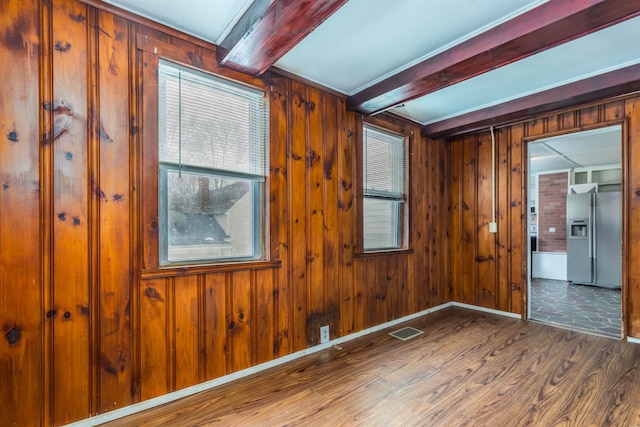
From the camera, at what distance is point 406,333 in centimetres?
332

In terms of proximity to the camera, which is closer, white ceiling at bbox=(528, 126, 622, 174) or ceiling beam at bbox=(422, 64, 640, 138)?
ceiling beam at bbox=(422, 64, 640, 138)

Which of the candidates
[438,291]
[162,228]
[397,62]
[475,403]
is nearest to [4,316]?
[162,228]

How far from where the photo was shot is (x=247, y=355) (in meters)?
2.40

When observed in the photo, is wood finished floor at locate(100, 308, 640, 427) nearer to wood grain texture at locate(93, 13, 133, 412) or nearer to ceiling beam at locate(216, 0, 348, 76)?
wood grain texture at locate(93, 13, 133, 412)

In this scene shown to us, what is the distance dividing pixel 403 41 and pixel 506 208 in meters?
2.80

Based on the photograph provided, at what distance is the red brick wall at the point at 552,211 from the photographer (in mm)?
6664

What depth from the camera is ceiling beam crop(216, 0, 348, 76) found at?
1656 millimetres

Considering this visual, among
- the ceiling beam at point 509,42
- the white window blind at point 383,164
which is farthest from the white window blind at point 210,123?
the white window blind at point 383,164

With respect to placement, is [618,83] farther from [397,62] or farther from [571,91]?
[397,62]

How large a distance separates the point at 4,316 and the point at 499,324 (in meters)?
4.39

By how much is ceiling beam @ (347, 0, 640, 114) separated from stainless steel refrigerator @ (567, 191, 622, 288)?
5225 millimetres

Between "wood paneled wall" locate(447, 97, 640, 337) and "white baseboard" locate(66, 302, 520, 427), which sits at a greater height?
"wood paneled wall" locate(447, 97, 640, 337)

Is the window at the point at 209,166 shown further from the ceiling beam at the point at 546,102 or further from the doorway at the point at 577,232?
the doorway at the point at 577,232

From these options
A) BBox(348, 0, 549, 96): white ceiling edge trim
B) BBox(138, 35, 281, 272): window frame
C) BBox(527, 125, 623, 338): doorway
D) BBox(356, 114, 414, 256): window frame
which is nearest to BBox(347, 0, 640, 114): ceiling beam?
BBox(348, 0, 549, 96): white ceiling edge trim
